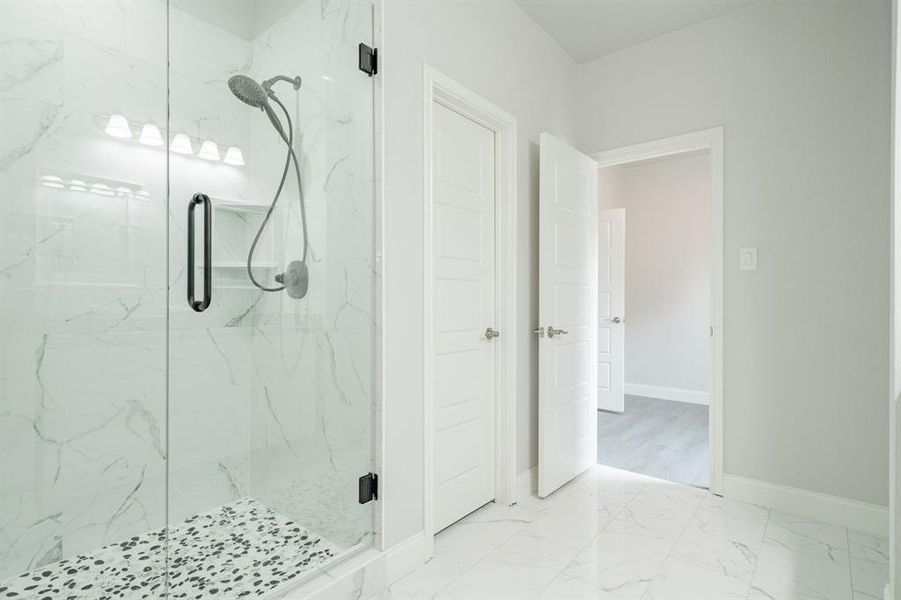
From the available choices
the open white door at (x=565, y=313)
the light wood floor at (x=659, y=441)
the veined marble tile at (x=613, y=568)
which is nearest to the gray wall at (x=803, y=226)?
the light wood floor at (x=659, y=441)

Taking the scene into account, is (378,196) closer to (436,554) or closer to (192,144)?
(192,144)

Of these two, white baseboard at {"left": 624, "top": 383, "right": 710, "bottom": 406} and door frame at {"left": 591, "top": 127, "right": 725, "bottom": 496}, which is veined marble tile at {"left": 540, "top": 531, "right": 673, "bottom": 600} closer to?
door frame at {"left": 591, "top": 127, "right": 725, "bottom": 496}

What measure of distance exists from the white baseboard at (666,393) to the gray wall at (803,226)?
2.50 metres

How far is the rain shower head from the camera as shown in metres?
1.62

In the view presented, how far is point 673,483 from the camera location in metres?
2.90

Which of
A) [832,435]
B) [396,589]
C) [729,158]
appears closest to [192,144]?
[396,589]

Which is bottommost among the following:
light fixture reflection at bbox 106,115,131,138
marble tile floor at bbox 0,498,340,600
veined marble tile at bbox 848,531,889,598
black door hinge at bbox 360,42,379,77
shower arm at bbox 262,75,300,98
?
veined marble tile at bbox 848,531,889,598

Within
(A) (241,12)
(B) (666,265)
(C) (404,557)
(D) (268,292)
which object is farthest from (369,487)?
(B) (666,265)

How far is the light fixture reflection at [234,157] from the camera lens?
1.62m

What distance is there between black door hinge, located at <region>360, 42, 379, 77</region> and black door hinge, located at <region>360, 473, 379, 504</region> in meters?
1.63

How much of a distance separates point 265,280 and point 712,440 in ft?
8.64

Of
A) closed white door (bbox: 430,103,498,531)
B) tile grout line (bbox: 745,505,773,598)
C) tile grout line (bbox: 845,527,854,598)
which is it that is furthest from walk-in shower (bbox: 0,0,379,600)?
tile grout line (bbox: 845,527,854,598)

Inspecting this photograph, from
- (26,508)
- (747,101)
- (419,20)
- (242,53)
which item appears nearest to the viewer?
(26,508)

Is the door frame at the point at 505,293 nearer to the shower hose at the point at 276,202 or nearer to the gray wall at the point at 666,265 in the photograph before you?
the shower hose at the point at 276,202
